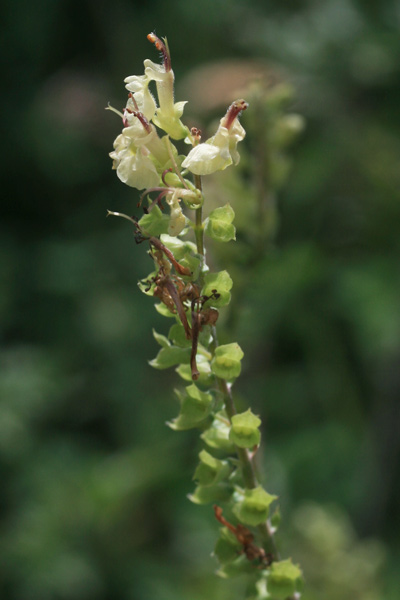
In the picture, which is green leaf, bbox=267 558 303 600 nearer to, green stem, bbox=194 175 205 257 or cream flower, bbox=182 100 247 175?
green stem, bbox=194 175 205 257

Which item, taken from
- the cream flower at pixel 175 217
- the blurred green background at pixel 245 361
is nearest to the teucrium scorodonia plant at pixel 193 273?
the cream flower at pixel 175 217

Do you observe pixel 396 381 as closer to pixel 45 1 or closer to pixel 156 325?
pixel 156 325

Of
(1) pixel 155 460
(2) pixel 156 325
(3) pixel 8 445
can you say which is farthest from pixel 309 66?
(3) pixel 8 445

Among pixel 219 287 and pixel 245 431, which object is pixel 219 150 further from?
pixel 245 431

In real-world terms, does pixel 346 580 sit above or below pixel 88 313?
below

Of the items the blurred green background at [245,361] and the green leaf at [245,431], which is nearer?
the green leaf at [245,431]

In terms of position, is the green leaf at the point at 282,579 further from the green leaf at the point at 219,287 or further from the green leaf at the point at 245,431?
the green leaf at the point at 219,287
